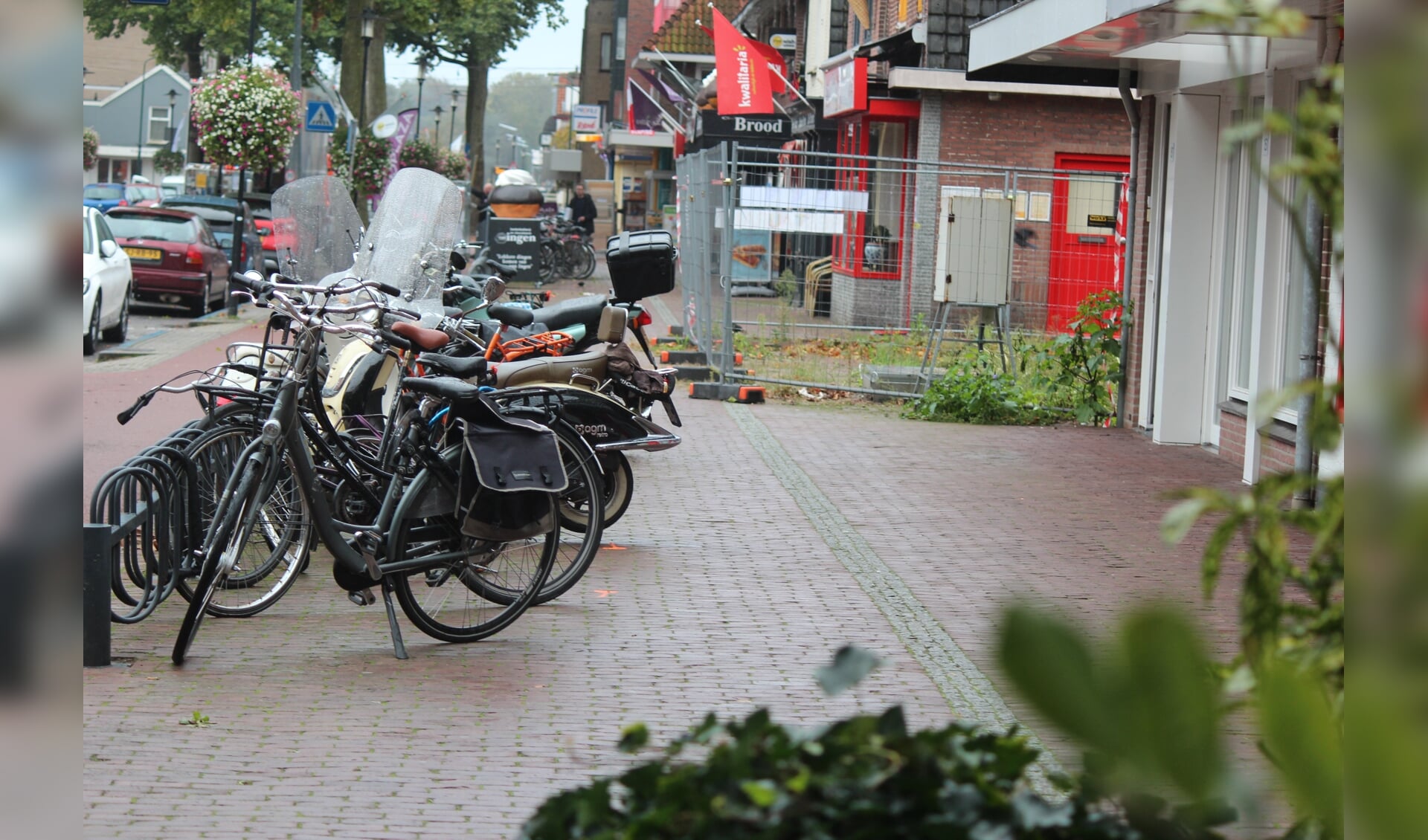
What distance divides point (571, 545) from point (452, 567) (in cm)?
96

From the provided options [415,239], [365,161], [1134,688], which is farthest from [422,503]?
[365,161]

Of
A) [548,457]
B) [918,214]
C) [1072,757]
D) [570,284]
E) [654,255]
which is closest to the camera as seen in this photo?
[1072,757]

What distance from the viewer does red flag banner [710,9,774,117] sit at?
26703 millimetres

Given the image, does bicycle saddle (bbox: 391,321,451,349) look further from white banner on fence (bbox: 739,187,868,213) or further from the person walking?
the person walking

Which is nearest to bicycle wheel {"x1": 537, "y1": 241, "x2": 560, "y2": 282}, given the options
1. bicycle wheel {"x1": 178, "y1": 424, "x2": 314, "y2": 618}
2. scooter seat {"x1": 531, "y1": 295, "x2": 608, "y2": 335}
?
scooter seat {"x1": 531, "y1": 295, "x2": 608, "y2": 335}

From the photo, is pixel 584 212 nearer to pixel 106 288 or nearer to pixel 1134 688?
pixel 106 288

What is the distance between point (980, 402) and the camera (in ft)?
44.7

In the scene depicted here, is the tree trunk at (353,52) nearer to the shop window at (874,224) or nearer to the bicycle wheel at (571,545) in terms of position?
the shop window at (874,224)

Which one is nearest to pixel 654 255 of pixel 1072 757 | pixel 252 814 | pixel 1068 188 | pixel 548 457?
pixel 548 457

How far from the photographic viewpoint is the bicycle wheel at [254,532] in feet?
19.9
